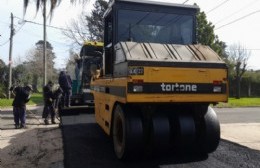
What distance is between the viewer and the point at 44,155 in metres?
8.34

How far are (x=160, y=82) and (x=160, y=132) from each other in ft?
2.98

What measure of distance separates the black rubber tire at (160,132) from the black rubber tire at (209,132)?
81 centimetres

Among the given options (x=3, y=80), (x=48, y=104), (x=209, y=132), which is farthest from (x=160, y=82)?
(x=3, y=80)

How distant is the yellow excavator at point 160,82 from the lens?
6426 mm

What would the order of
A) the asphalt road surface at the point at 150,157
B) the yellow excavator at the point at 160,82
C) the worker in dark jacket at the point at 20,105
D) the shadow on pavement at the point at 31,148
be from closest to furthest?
the yellow excavator at the point at 160,82 → the asphalt road surface at the point at 150,157 → the shadow on pavement at the point at 31,148 → the worker in dark jacket at the point at 20,105

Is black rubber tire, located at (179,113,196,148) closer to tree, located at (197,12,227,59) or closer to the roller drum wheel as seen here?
the roller drum wheel

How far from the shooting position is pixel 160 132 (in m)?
6.59

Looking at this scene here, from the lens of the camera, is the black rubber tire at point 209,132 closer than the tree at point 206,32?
Yes

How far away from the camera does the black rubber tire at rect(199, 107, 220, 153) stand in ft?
23.2

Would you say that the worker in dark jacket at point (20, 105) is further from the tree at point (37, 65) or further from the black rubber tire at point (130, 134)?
the tree at point (37, 65)

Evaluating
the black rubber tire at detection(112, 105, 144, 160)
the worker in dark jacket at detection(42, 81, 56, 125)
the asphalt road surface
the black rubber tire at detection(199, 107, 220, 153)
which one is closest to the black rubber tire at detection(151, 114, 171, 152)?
the black rubber tire at detection(112, 105, 144, 160)

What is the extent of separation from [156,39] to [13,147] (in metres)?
4.72

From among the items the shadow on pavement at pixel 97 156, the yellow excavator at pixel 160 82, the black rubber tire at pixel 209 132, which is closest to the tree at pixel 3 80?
the shadow on pavement at pixel 97 156

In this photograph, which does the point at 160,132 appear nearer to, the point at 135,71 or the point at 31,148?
the point at 135,71
